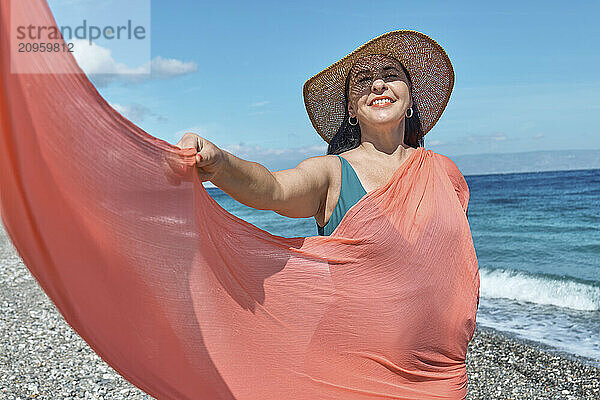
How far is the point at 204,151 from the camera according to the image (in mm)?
2045

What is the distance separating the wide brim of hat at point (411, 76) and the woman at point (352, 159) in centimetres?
2

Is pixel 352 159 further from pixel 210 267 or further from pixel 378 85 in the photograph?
pixel 210 267

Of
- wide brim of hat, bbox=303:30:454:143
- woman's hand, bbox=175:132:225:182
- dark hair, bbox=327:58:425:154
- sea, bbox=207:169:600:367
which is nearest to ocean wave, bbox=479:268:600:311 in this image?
sea, bbox=207:169:600:367

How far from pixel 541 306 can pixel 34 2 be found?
399 inches

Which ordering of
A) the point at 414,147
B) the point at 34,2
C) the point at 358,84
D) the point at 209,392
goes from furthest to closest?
the point at 414,147, the point at 358,84, the point at 209,392, the point at 34,2

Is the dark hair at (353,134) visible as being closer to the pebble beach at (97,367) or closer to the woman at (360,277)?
the woman at (360,277)

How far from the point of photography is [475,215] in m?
29.4

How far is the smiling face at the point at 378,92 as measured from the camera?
9.14 ft

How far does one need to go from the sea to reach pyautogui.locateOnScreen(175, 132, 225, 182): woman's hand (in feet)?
21.0

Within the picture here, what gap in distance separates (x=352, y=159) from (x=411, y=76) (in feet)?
2.68

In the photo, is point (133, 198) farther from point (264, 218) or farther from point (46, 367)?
point (264, 218)

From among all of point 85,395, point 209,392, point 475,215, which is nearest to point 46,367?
point 85,395

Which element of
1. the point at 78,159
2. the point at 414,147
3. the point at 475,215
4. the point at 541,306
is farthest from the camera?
the point at 475,215

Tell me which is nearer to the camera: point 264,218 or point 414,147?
point 414,147
